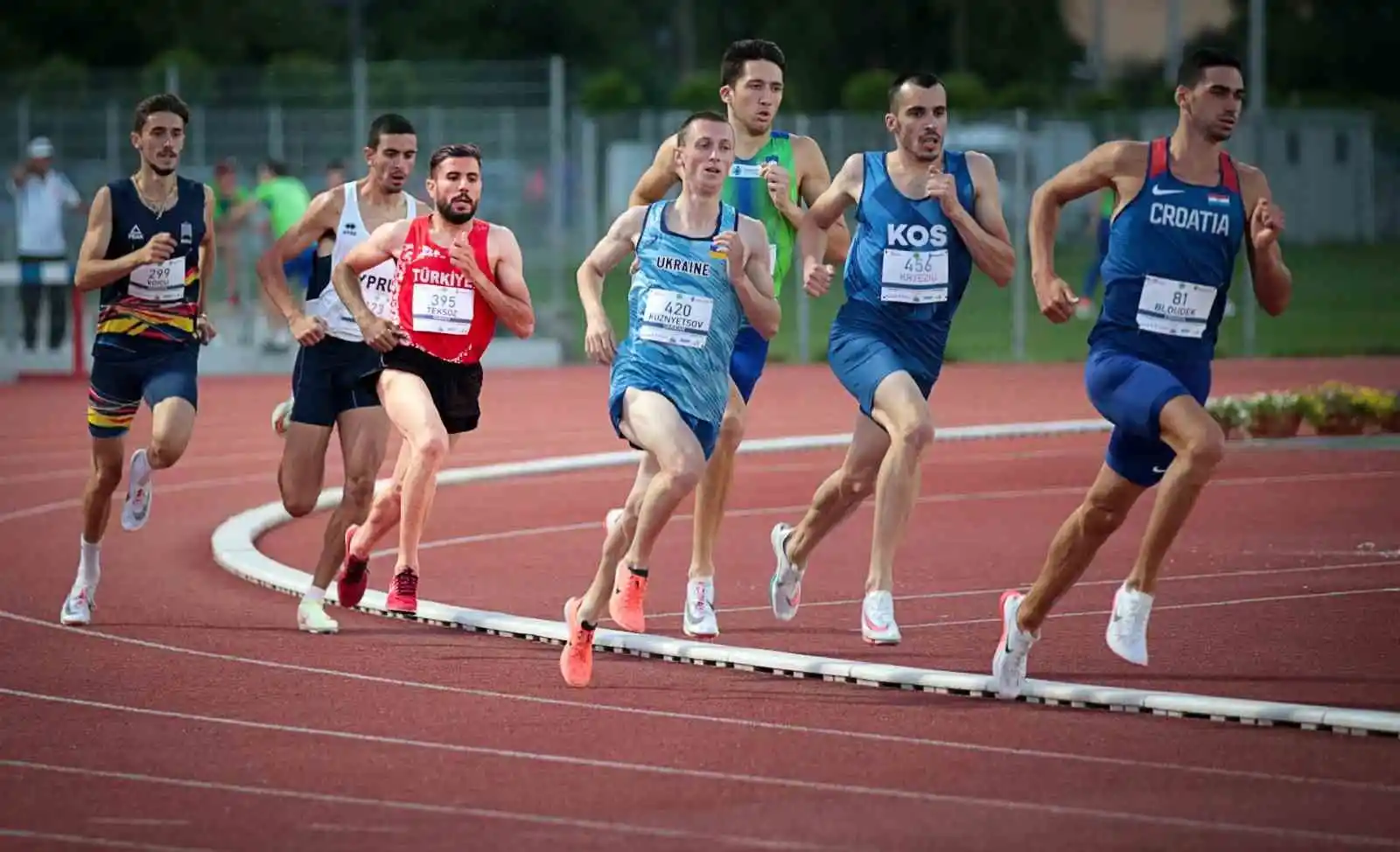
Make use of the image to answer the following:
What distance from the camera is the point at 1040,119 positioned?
38.4 metres

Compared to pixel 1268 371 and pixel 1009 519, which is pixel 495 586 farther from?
pixel 1268 371

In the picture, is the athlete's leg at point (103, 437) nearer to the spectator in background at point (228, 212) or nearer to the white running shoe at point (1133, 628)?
the white running shoe at point (1133, 628)

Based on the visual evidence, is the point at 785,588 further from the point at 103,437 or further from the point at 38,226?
the point at 38,226

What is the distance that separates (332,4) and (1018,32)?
19.5m

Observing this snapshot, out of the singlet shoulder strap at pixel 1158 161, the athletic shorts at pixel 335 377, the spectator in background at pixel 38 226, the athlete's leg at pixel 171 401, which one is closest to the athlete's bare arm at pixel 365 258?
the athletic shorts at pixel 335 377

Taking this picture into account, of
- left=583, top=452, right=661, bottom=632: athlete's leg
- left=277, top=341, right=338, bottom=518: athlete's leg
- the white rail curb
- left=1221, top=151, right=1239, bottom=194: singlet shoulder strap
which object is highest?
left=1221, top=151, right=1239, bottom=194: singlet shoulder strap

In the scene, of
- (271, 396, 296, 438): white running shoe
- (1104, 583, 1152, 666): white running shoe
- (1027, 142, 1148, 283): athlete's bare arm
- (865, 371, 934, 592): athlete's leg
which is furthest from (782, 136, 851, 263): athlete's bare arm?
(1104, 583, 1152, 666): white running shoe

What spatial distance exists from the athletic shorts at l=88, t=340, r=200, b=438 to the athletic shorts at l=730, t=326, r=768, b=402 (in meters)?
2.47

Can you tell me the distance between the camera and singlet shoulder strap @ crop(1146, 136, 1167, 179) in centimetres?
888

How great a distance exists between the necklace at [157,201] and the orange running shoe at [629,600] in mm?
3021

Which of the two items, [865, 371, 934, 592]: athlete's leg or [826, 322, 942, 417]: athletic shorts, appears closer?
[865, 371, 934, 592]: athlete's leg

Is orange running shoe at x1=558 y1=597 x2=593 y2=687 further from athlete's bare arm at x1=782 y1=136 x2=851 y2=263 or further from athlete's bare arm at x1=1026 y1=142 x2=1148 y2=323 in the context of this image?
athlete's bare arm at x1=782 y1=136 x2=851 y2=263

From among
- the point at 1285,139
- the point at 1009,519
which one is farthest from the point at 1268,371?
the point at 1285,139

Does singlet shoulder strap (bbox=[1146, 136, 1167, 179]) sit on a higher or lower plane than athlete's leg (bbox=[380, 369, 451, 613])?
higher
